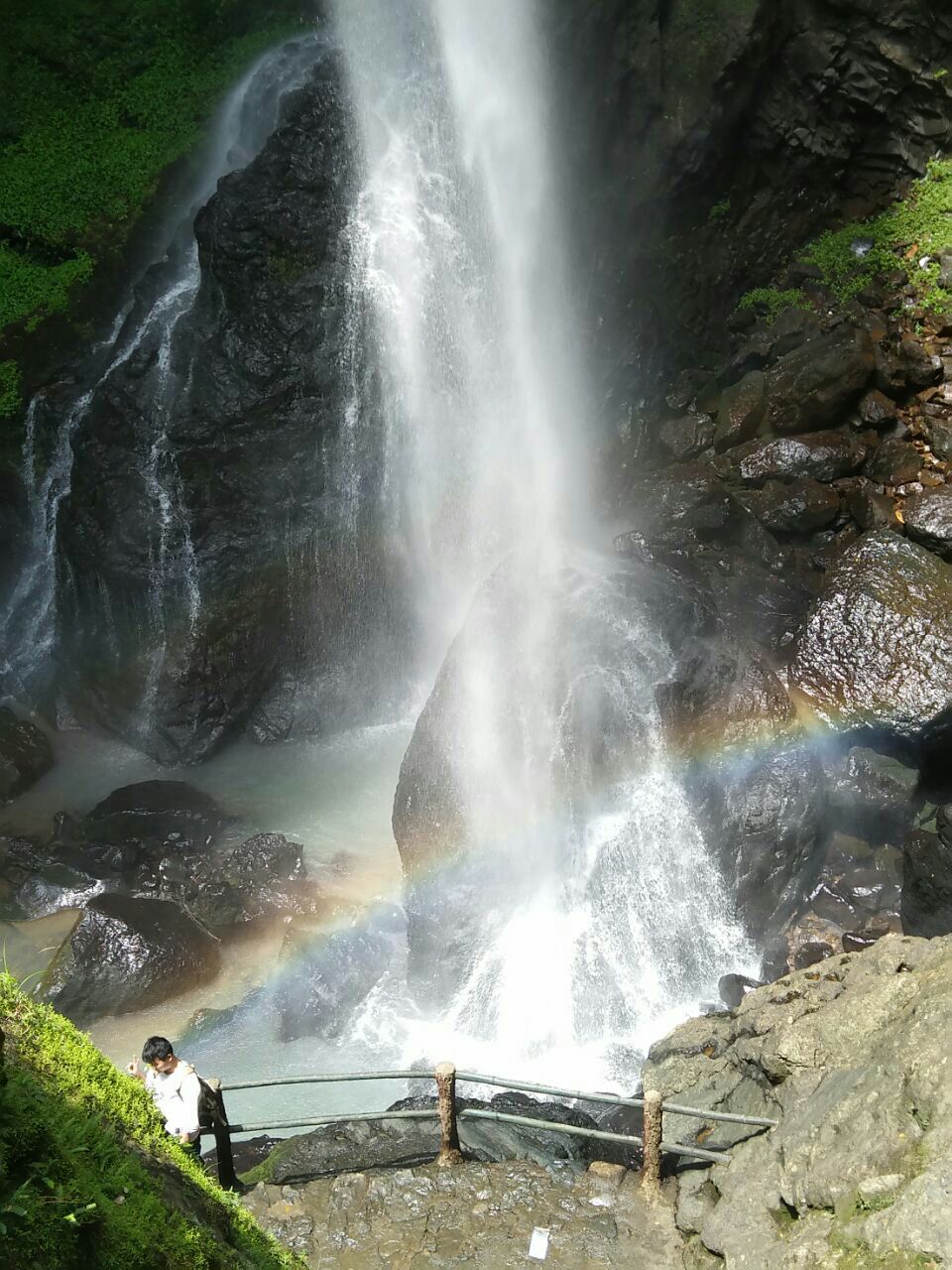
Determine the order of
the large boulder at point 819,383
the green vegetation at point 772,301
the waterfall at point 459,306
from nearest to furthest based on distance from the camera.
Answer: the large boulder at point 819,383 → the waterfall at point 459,306 → the green vegetation at point 772,301

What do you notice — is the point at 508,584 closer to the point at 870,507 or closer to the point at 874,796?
the point at 874,796

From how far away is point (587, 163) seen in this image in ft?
53.0

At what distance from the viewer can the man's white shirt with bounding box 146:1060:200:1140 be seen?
5.69 meters

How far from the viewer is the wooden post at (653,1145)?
5953 millimetres

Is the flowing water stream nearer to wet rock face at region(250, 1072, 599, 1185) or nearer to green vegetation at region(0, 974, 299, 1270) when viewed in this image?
wet rock face at region(250, 1072, 599, 1185)

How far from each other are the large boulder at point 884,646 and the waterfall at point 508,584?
2.31 m

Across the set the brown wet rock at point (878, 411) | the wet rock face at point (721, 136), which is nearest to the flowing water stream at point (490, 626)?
the wet rock face at point (721, 136)

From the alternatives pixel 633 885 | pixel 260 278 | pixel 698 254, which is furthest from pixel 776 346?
pixel 633 885

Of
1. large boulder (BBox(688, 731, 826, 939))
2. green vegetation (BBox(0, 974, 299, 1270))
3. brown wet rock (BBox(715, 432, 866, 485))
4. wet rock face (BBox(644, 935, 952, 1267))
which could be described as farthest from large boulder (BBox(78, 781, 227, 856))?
green vegetation (BBox(0, 974, 299, 1270))

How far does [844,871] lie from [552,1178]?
6491mm

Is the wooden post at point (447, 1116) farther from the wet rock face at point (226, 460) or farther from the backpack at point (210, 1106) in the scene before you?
the wet rock face at point (226, 460)

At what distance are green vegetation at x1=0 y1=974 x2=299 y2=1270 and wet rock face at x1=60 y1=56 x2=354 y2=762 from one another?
12476 millimetres

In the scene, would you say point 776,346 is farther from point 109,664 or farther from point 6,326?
point 6,326

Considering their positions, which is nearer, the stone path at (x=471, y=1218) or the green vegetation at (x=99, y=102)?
the stone path at (x=471, y=1218)
